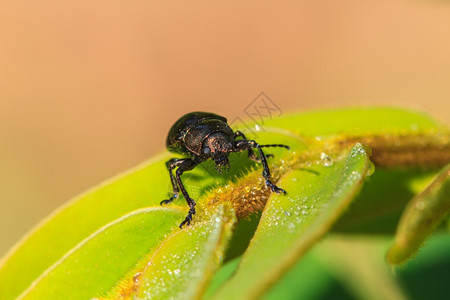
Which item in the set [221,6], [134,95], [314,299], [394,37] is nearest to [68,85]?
[134,95]

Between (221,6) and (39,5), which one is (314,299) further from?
(39,5)

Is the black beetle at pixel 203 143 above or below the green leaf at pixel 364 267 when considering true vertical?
above

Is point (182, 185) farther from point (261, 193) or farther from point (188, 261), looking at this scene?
point (188, 261)

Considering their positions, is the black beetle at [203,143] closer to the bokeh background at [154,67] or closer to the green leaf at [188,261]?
the green leaf at [188,261]

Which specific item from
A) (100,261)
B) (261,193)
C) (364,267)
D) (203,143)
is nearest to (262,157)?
(261,193)

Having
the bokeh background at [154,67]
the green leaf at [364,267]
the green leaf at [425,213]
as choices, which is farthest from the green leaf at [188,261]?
the bokeh background at [154,67]

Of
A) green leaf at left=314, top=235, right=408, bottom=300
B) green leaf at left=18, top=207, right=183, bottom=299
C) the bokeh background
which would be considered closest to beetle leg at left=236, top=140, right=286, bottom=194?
green leaf at left=18, top=207, right=183, bottom=299
